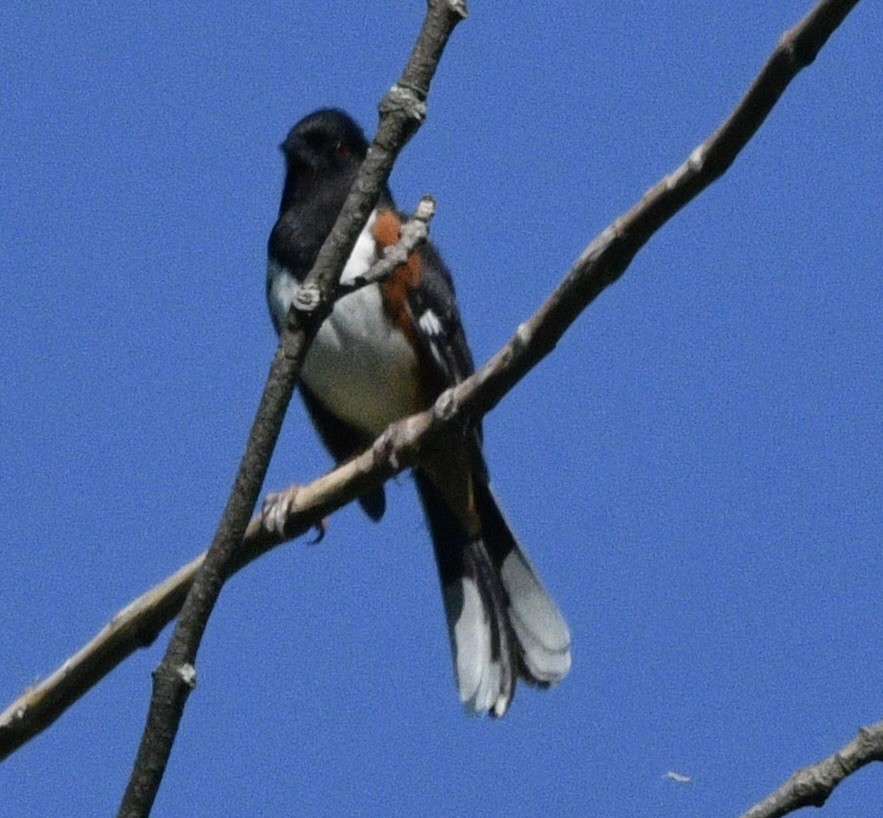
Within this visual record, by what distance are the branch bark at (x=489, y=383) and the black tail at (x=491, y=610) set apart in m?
1.45

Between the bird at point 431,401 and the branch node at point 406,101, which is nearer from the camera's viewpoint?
the branch node at point 406,101

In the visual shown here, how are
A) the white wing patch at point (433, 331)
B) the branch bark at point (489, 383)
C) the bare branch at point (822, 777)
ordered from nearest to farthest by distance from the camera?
the bare branch at point (822, 777)
the branch bark at point (489, 383)
the white wing patch at point (433, 331)

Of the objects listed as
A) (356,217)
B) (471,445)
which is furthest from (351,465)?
(471,445)

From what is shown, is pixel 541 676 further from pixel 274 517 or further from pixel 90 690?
pixel 90 690

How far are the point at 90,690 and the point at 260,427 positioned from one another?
88 cm

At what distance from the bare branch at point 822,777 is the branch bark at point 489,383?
0.01 meters

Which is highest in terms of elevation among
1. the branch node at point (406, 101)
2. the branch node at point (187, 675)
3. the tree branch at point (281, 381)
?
the branch node at point (406, 101)

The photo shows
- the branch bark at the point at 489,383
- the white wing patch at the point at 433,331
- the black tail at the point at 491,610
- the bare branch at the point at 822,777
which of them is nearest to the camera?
the bare branch at the point at 822,777

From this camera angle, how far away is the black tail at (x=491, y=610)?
4582mm

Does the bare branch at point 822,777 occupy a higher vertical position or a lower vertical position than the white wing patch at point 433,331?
lower

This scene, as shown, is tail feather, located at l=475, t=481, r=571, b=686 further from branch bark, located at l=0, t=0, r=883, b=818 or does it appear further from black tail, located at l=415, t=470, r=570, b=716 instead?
branch bark, located at l=0, t=0, r=883, b=818

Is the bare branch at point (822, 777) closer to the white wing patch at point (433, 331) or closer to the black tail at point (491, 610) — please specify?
the black tail at point (491, 610)

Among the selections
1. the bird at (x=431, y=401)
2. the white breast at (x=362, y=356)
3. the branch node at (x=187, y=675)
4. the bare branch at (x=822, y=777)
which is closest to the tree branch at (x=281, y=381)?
the branch node at (x=187, y=675)

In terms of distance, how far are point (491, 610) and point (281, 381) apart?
274 centimetres
